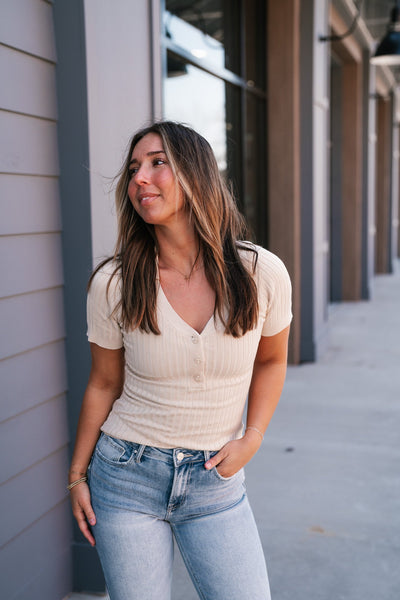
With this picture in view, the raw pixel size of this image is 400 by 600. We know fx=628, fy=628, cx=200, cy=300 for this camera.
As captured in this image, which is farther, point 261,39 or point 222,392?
point 261,39

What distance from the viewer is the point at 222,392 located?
1569mm

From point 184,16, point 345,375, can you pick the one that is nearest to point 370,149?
point 345,375

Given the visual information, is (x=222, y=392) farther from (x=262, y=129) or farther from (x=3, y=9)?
(x=262, y=129)

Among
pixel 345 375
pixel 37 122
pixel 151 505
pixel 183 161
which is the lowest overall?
pixel 345 375

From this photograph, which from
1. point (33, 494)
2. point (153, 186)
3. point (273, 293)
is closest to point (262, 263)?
point (273, 293)

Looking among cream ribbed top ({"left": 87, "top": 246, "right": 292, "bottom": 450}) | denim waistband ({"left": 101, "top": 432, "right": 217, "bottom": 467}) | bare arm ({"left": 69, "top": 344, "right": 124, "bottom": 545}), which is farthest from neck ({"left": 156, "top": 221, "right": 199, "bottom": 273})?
denim waistband ({"left": 101, "top": 432, "right": 217, "bottom": 467})

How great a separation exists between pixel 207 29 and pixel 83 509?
14.7 ft

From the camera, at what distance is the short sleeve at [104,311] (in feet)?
5.27

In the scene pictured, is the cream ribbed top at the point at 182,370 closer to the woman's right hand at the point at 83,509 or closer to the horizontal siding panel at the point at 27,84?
the woman's right hand at the point at 83,509

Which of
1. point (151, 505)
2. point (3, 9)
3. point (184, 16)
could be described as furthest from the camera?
point (184, 16)

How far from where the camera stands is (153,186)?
5.05ft

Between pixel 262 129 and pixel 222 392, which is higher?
pixel 262 129

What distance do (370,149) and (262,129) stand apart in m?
5.73

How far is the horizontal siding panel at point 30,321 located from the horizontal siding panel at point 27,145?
0.46 meters
